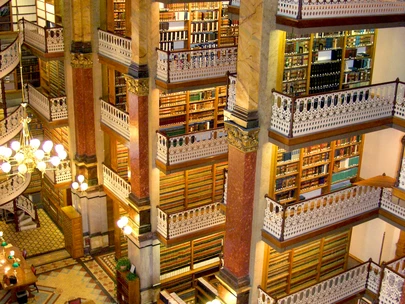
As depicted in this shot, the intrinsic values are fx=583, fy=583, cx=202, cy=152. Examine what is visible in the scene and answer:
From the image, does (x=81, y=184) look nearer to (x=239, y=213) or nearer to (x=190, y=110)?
(x=190, y=110)

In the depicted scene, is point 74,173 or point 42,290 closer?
point 42,290

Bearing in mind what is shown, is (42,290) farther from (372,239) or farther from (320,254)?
(372,239)

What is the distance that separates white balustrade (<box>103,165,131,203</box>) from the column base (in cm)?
382

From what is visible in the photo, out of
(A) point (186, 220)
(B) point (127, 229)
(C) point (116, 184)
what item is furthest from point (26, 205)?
(A) point (186, 220)

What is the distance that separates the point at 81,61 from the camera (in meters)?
14.6

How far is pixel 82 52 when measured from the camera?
1452 cm

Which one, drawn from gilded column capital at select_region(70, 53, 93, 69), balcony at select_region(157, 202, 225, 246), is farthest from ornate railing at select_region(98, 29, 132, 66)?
balcony at select_region(157, 202, 225, 246)

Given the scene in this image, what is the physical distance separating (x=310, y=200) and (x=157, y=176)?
13.6 feet

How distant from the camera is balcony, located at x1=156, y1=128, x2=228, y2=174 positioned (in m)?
12.3

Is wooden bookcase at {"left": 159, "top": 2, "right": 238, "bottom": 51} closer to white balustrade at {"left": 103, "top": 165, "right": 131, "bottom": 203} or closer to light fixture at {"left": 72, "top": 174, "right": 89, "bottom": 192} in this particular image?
white balustrade at {"left": 103, "top": 165, "right": 131, "bottom": 203}

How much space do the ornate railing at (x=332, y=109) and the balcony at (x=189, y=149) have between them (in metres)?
2.91

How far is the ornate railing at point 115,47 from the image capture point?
12992 millimetres

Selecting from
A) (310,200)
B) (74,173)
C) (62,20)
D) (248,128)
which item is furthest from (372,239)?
(62,20)

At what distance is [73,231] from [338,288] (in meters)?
7.74
